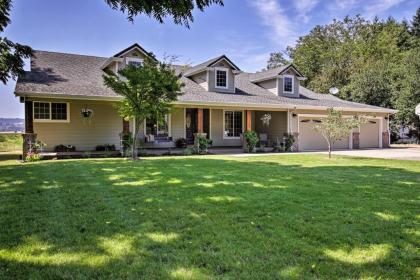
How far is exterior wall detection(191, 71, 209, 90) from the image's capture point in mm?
19753

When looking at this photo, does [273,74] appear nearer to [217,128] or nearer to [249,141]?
[217,128]

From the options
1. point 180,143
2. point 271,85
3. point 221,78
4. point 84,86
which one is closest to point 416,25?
point 271,85

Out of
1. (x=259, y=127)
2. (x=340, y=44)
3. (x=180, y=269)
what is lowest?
(x=180, y=269)

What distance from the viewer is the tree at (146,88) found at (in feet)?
39.7

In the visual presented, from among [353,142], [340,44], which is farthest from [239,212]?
[340,44]

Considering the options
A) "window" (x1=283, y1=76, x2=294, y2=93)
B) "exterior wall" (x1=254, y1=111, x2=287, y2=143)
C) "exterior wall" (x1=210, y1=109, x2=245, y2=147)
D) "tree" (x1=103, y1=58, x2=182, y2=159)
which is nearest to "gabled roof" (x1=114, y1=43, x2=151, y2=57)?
"tree" (x1=103, y1=58, x2=182, y2=159)

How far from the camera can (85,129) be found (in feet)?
53.0

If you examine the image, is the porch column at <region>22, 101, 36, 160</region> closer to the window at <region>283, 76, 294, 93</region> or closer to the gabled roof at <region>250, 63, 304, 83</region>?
the gabled roof at <region>250, 63, 304, 83</region>

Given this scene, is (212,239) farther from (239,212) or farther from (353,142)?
(353,142)

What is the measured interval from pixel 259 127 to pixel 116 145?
940 cm

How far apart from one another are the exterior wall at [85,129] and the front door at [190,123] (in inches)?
155

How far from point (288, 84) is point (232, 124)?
5029mm

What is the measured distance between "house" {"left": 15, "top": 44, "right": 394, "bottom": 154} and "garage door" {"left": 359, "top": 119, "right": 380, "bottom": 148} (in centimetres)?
7

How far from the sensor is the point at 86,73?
17.5 meters
